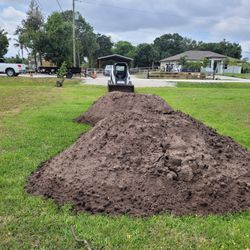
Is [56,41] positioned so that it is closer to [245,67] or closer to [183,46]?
[245,67]

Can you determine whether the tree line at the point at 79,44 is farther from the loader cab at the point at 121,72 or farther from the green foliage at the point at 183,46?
the loader cab at the point at 121,72

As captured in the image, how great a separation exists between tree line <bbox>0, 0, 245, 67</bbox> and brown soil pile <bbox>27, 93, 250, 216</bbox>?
39.5 meters

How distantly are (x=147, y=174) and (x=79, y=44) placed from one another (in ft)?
209

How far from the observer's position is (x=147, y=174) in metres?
4.38

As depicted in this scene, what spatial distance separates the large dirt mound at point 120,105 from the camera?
9.25 m

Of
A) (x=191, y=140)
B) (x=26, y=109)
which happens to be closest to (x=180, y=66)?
(x=26, y=109)

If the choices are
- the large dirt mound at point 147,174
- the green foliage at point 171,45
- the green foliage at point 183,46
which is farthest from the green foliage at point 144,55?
the large dirt mound at point 147,174

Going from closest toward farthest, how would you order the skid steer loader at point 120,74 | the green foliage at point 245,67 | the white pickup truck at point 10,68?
the skid steer loader at point 120,74 → the white pickup truck at point 10,68 → the green foliage at point 245,67

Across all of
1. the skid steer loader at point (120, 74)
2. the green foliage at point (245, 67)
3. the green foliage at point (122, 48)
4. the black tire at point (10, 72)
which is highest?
the green foliage at point (122, 48)

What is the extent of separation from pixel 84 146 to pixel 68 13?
223 feet

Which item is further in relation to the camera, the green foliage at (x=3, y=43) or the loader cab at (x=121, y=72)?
the green foliage at (x=3, y=43)

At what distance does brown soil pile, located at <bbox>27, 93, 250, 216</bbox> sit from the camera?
4.13 m

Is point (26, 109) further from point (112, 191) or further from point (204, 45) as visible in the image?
point (204, 45)

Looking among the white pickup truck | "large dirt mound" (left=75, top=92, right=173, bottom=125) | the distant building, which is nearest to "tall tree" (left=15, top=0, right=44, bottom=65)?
the white pickup truck
